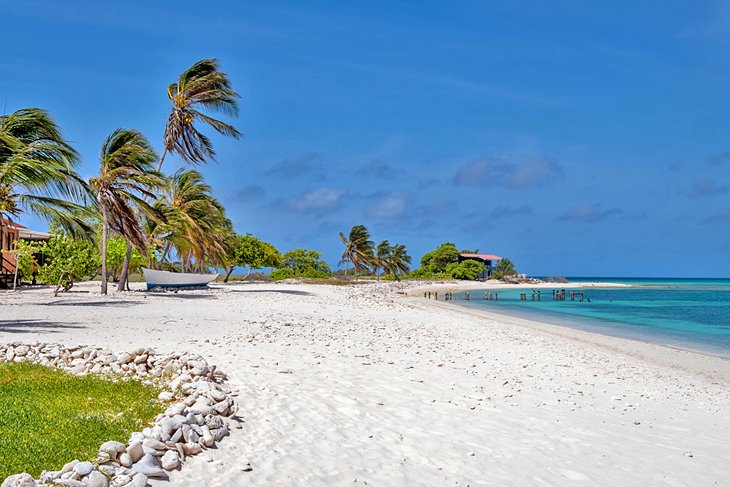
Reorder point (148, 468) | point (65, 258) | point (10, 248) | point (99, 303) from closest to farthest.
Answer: point (148, 468)
point (99, 303)
point (65, 258)
point (10, 248)

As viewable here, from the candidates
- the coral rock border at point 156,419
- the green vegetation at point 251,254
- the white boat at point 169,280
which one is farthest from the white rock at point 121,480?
the green vegetation at point 251,254

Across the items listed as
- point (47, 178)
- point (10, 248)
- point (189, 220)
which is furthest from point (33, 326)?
point (10, 248)

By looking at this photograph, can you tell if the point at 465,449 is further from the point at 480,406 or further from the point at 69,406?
the point at 69,406

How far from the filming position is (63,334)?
1143 cm

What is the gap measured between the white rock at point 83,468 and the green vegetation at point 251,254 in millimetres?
53065

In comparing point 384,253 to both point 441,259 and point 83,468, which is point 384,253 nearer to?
point 441,259

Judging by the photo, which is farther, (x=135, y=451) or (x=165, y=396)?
(x=165, y=396)

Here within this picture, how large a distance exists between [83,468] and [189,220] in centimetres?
2609

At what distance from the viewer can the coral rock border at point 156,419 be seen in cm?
402

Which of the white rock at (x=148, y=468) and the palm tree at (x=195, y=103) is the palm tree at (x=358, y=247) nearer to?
the palm tree at (x=195, y=103)

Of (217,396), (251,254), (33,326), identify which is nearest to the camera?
(217,396)

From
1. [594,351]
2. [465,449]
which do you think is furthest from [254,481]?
[594,351]

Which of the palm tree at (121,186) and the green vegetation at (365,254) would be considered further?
the green vegetation at (365,254)

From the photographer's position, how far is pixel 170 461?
446cm
